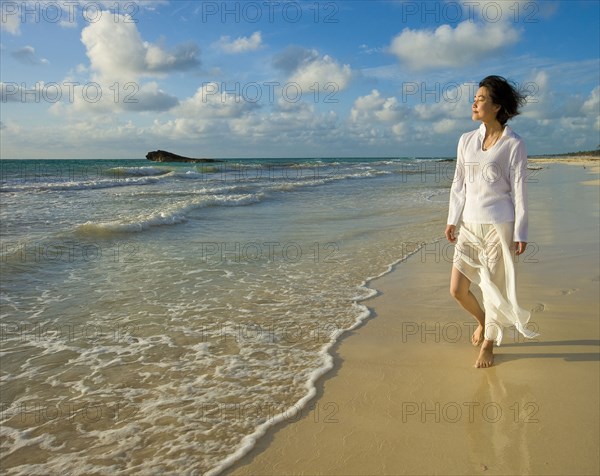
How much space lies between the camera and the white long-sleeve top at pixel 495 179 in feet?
10.9

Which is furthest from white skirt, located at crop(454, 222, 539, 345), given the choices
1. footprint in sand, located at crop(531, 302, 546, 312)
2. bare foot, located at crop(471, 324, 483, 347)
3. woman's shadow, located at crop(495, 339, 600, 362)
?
footprint in sand, located at crop(531, 302, 546, 312)

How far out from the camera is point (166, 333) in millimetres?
4492

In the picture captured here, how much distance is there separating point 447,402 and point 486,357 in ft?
2.34

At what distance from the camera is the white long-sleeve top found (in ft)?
10.9

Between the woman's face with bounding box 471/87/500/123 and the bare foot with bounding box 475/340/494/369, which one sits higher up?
the woman's face with bounding box 471/87/500/123

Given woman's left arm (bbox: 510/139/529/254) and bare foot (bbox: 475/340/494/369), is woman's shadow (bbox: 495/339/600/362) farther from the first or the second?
woman's left arm (bbox: 510/139/529/254)

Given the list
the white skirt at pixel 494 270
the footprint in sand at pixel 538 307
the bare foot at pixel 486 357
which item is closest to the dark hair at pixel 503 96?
the white skirt at pixel 494 270

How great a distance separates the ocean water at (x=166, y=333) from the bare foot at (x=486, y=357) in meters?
1.21

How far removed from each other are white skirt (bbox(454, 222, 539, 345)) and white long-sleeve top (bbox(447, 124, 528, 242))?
78 mm

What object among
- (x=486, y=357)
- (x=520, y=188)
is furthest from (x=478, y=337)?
(x=520, y=188)

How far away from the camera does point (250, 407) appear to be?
3.15 meters

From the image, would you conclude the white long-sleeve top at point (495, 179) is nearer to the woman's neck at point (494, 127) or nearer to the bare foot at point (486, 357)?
the woman's neck at point (494, 127)

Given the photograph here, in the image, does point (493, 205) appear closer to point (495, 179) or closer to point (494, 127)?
point (495, 179)

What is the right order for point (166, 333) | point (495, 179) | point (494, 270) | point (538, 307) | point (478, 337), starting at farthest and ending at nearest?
point (538, 307) → point (166, 333) → point (478, 337) → point (494, 270) → point (495, 179)
